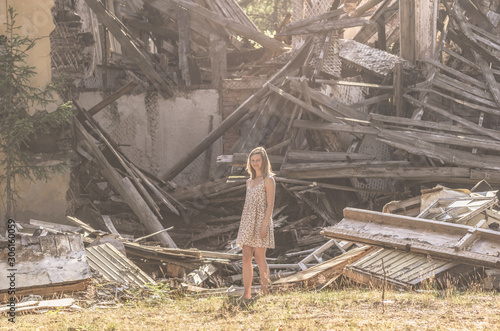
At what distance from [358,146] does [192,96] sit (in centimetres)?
464

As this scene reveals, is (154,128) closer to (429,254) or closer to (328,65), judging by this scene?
(328,65)

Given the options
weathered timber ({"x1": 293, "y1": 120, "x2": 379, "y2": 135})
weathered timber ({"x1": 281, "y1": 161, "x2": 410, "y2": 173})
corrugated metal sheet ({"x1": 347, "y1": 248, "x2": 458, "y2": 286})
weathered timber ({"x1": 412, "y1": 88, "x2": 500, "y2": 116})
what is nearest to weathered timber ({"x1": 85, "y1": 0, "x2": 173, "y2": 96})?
weathered timber ({"x1": 293, "y1": 120, "x2": 379, "y2": 135})

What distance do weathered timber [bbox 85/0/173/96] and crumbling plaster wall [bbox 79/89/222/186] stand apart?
35 cm

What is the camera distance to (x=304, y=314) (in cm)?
575

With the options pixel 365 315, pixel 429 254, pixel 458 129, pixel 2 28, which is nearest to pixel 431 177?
pixel 458 129

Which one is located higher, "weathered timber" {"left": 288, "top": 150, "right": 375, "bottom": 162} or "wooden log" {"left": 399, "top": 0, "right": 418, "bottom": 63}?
"wooden log" {"left": 399, "top": 0, "right": 418, "bottom": 63}

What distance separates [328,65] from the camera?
14.3 metres

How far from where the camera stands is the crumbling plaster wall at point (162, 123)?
49.5ft

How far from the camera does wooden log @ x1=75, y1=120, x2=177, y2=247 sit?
11.1m

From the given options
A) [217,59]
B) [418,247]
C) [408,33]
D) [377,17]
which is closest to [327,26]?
[408,33]

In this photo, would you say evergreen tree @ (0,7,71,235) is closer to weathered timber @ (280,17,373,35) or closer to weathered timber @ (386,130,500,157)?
weathered timber @ (386,130,500,157)

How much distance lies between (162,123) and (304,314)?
32.9 feet

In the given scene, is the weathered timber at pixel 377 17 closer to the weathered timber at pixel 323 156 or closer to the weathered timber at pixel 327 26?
the weathered timber at pixel 327 26

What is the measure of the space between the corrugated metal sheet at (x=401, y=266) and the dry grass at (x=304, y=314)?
0.65 meters
